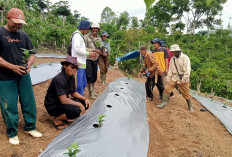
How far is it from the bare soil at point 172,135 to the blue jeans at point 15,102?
0.66ft

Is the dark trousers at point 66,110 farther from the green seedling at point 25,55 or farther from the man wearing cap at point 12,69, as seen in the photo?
Answer: the green seedling at point 25,55

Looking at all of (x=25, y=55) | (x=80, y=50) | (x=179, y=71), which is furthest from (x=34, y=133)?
(x=179, y=71)

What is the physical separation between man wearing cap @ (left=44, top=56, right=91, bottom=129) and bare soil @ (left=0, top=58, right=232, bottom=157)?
10.8 inches

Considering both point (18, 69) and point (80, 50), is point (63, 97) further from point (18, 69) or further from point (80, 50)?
point (80, 50)

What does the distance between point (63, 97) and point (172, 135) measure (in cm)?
215

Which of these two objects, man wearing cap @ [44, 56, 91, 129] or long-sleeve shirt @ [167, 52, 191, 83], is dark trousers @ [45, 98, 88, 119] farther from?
long-sleeve shirt @ [167, 52, 191, 83]

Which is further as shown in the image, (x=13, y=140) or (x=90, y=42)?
(x=90, y=42)

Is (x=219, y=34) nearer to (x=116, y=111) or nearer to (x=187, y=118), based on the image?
(x=187, y=118)

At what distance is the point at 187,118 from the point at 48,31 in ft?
31.2

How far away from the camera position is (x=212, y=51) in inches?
761

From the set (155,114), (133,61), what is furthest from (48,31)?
(155,114)

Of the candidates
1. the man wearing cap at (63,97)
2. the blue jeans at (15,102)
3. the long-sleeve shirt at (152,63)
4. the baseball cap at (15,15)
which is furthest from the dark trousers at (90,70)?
the baseball cap at (15,15)

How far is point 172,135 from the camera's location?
371 centimetres

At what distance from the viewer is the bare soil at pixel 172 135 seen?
2533mm
